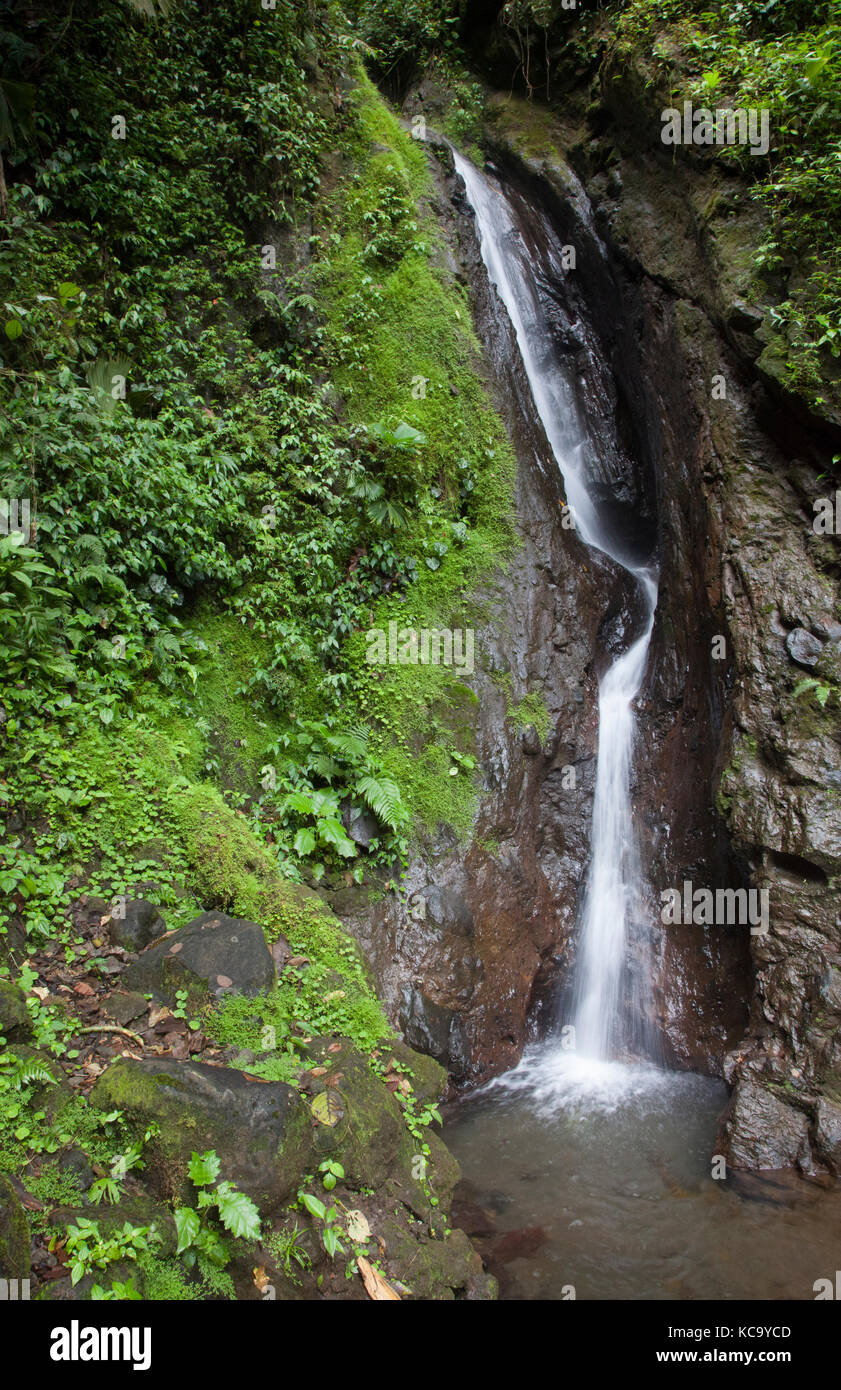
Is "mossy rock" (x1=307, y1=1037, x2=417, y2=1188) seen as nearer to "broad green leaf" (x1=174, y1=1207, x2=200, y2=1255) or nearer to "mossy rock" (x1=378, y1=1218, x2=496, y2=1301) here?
"mossy rock" (x1=378, y1=1218, x2=496, y2=1301)

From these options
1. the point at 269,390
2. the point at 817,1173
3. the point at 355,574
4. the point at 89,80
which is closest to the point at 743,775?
the point at 817,1173

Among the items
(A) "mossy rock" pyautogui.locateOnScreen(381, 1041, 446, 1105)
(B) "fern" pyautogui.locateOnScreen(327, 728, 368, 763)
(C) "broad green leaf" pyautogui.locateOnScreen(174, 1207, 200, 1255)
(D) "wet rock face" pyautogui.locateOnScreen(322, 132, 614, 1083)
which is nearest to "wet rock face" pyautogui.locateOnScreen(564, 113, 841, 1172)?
(D) "wet rock face" pyautogui.locateOnScreen(322, 132, 614, 1083)

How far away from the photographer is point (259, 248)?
9.55m

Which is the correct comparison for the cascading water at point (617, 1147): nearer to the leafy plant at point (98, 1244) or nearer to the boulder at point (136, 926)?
the leafy plant at point (98, 1244)

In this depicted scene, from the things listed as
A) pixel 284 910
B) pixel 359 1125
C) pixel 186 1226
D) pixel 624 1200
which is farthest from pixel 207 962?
pixel 624 1200

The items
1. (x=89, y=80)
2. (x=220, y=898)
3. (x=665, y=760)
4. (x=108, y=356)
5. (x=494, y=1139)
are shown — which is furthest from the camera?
(x=665, y=760)

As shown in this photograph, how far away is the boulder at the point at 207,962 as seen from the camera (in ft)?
15.8

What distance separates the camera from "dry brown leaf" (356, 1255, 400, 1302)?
3943mm

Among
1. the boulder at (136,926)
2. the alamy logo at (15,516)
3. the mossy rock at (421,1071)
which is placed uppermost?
the alamy logo at (15,516)

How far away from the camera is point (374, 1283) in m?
3.99

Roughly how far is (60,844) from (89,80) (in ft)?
29.8

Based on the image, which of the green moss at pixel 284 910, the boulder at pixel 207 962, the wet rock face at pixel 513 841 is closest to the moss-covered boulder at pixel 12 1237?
the boulder at pixel 207 962

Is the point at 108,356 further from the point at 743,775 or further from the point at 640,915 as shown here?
the point at 640,915
